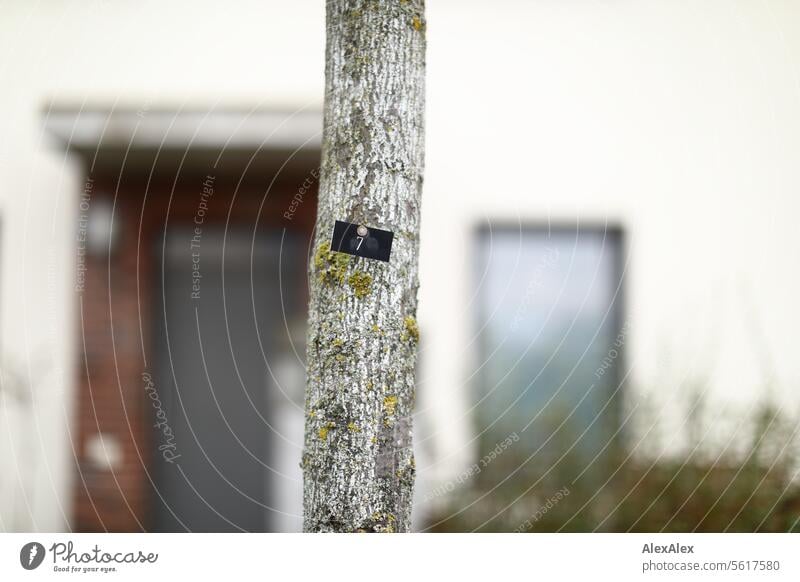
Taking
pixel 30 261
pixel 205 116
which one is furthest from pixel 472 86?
pixel 30 261

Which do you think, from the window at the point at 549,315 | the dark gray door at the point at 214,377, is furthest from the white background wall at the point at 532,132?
the dark gray door at the point at 214,377

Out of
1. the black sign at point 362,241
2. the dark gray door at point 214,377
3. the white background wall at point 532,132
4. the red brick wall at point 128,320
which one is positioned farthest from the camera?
the dark gray door at point 214,377

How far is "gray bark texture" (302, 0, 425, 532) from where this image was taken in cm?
136

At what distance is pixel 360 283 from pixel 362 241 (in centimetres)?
7


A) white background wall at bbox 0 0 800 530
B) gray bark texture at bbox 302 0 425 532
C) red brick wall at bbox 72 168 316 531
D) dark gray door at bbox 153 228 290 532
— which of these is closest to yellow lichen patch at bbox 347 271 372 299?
gray bark texture at bbox 302 0 425 532

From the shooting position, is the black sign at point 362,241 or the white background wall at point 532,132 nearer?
the black sign at point 362,241

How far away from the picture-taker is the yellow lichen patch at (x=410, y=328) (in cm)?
139

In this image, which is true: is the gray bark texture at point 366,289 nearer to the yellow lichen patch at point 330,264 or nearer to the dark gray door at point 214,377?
the yellow lichen patch at point 330,264

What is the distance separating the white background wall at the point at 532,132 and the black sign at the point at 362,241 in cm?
278

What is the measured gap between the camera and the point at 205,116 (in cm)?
397

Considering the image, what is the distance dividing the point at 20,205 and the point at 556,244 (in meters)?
2.94

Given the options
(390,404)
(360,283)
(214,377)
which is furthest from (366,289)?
(214,377)

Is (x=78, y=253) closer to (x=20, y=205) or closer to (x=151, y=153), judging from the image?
(x=20, y=205)

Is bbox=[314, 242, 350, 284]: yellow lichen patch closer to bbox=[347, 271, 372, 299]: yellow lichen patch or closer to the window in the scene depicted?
bbox=[347, 271, 372, 299]: yellow lichen patch
